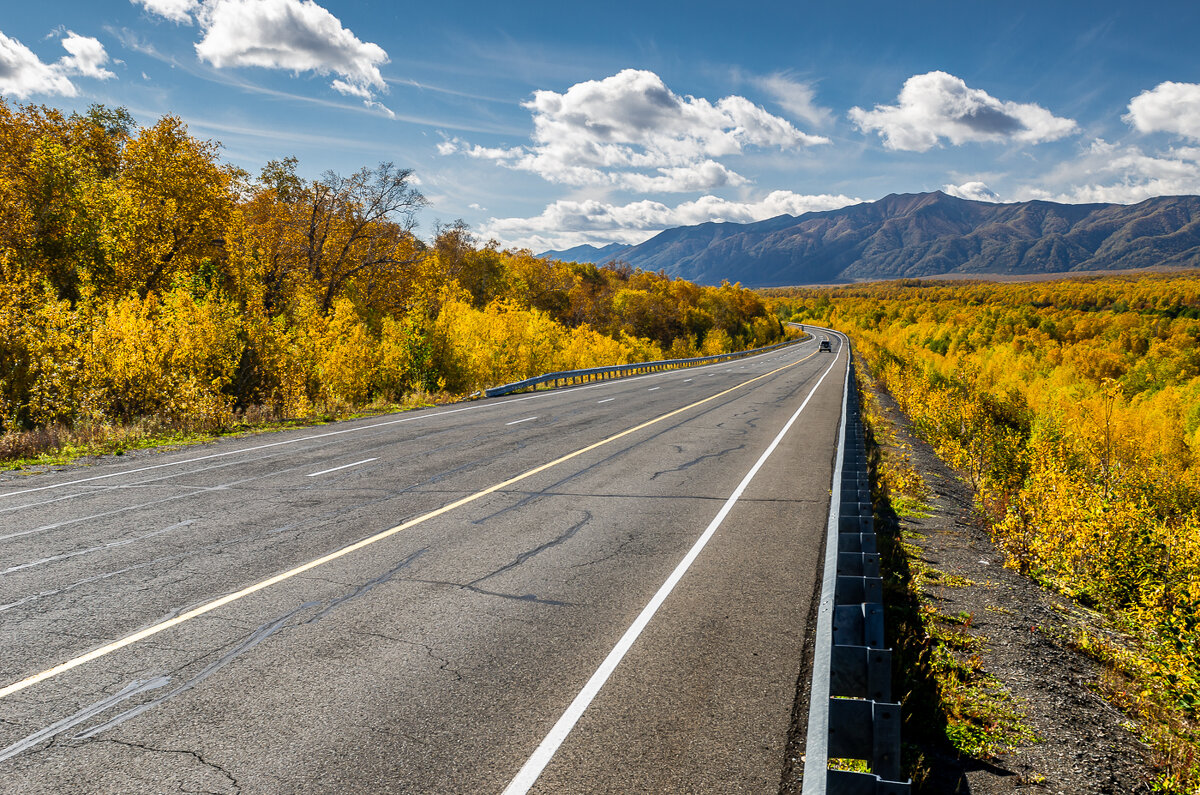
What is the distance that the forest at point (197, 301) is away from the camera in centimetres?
1396

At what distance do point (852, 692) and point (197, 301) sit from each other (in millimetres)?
20760

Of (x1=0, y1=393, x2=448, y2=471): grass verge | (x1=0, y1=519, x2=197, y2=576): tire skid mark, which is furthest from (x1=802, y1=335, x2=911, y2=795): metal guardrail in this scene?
(x1=0, y1=393, x2=448, y2=471): grass verge

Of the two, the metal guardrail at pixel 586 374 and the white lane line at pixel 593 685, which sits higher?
the metal guardrail at pixel 586 374

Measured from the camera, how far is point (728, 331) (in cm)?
9600

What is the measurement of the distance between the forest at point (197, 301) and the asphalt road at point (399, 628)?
508 centimetres

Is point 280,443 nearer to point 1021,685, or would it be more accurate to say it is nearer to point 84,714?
point 84,714

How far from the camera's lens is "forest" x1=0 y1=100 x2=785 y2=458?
45.8 ft

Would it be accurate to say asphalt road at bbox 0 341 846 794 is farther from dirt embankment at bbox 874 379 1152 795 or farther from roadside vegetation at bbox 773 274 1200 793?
roadside vegetation at bbox 773 274 1200 793

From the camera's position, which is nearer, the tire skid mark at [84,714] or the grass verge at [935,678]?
the tire skid mark at [84,714]

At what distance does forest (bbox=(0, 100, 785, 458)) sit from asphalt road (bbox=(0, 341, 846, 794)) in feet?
16.7

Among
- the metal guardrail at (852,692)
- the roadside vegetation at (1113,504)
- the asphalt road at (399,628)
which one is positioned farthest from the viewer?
the roadside vegetation at (1113,504)

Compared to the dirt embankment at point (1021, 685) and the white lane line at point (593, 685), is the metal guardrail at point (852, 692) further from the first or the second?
the white lane line at point (593, 685)

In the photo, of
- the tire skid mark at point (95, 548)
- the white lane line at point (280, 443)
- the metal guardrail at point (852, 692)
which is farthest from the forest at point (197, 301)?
the metal guardrail at point (852, 692)

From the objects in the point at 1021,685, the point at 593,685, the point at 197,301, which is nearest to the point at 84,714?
the point at 593,685
